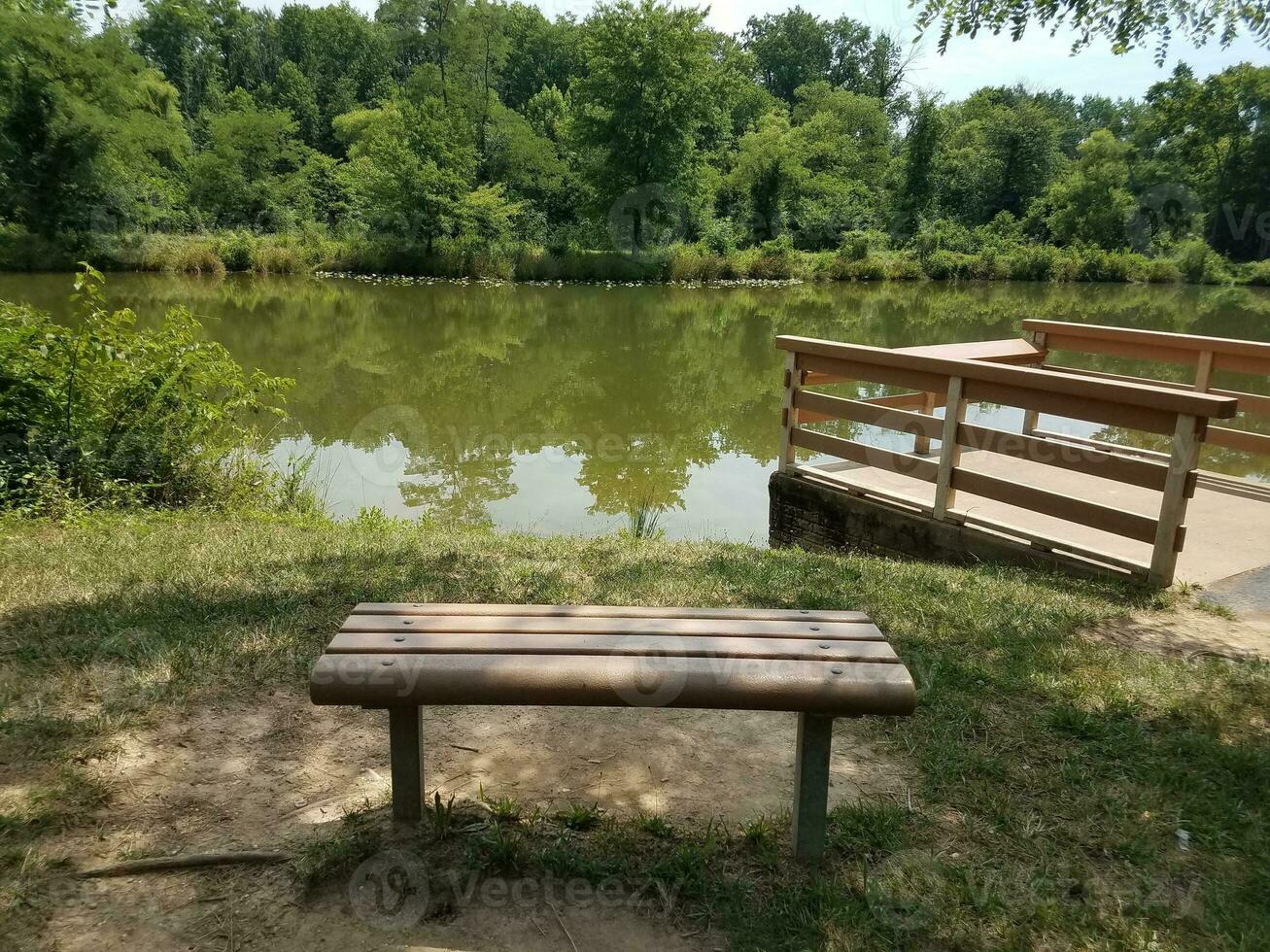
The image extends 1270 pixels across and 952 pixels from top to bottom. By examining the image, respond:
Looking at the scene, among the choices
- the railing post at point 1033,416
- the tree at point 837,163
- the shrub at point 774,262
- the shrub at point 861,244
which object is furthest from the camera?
the tree at point 837,163

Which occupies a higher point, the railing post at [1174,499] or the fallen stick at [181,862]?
the railing post at [1174,499]

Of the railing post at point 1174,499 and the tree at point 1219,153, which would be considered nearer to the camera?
the railing post at point 1174,499

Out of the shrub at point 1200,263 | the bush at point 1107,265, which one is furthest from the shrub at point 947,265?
the shrub at point 1200,263

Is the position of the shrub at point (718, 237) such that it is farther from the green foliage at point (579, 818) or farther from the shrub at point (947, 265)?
the green foliage at point (579, 818)

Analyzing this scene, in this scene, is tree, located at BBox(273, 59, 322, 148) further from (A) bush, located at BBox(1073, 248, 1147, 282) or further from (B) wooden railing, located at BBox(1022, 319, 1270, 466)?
(B) wooden railing, located at BBox(1022, 319, 1270, 466)

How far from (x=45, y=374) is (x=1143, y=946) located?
22.2 feet

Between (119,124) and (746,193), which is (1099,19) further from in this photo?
(746,193)

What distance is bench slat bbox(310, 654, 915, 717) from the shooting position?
2.04m

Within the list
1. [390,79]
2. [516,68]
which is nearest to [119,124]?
[390,79]

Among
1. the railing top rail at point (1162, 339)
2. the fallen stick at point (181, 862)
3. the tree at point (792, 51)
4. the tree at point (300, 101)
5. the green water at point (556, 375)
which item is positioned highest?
the tree at point (792, 51)

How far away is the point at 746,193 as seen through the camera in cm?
4241

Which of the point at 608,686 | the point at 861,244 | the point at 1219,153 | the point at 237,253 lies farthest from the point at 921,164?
the point at 608,686

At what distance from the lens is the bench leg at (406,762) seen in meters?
2.22

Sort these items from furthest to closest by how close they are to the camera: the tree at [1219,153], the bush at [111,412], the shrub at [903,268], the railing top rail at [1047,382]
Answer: the shrub at [903,268] < the tree at [1219,153] < the bush at [111,412] < the railing top rail at [1047,382]
